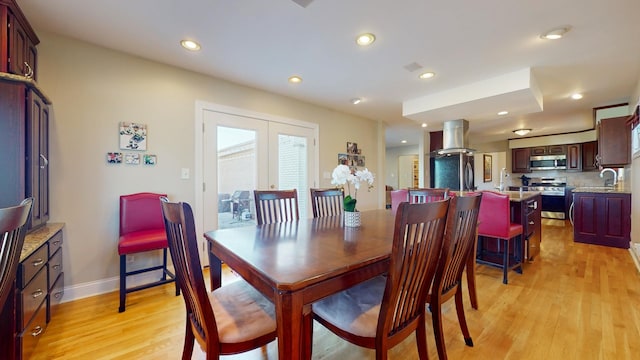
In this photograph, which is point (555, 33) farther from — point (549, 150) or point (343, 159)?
point (549, 150)

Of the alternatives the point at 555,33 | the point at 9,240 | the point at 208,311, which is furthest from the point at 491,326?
the point at 9,240

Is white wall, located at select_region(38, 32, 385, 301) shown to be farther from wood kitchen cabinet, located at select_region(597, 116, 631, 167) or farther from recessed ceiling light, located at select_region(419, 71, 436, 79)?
wood kitchen cabinet, located at select_region(597, 116, 631, 167)

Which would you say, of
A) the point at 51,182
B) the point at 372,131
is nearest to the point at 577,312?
the point at 372,131

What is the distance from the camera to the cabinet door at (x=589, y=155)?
610 cm

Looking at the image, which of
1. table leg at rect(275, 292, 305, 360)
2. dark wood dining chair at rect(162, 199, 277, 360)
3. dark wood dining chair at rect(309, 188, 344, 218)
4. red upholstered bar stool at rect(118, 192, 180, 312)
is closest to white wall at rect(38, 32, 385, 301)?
red upholstered bar stool at rect(118, 192, 180, 312)

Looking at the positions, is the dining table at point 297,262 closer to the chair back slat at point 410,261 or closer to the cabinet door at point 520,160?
the chair back slat at point 410,261

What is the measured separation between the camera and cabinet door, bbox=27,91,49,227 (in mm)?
1740

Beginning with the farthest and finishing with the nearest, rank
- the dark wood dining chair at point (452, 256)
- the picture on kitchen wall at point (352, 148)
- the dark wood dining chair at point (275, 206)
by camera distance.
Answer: the picture on kitchen wall at point (352, 148)
the dark wood dining chair at point (275, 206)
the dark wood dining chair at point (452, 256)

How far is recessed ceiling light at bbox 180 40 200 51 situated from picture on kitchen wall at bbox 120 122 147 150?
0.92 m

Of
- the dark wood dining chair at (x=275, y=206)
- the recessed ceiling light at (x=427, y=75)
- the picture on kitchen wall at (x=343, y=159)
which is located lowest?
the dark wood dining chair at (x=275, y=206)

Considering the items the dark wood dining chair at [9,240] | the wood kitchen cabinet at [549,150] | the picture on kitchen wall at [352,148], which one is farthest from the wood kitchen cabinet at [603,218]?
the dark wood dining chair at [9,240]

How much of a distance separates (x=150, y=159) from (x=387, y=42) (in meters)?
2.63

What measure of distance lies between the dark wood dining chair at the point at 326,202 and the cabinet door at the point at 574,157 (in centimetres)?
719

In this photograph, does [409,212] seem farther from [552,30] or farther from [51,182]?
[51,182]
